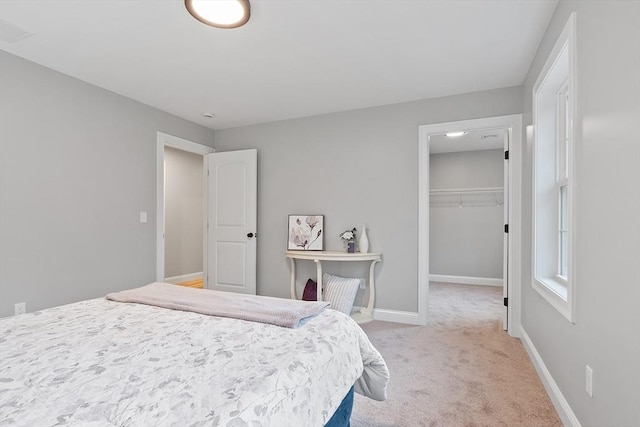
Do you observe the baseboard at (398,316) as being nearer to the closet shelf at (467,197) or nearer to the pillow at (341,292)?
the pillow at (341,292)

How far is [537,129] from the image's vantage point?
97.7 inches

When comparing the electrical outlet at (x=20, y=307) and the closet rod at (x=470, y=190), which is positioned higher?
the closet rod at (x=470, y=190)

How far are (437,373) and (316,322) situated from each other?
4.51ft

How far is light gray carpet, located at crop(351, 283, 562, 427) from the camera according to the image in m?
1.85

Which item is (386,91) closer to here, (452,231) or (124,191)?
(124,191)

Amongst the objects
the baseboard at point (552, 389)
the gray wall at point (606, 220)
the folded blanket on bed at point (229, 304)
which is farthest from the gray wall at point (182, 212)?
the gray wall at point (606, 220)

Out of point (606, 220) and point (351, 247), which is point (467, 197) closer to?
point (351, 247)

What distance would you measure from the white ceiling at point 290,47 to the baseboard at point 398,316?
233cm

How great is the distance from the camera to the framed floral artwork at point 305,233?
3959mm

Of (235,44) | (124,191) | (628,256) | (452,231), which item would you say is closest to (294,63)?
(235,44)

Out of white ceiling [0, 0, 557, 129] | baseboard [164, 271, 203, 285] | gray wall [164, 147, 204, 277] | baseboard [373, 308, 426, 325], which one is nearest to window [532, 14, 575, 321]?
white ceiling [0, 0, 557, 129]

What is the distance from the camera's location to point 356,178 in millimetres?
3826

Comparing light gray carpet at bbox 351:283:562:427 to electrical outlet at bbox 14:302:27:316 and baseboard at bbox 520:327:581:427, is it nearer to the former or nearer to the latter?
baseboard at bbox 520:327:581:427

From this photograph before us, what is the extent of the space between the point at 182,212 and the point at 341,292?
3614 mm
